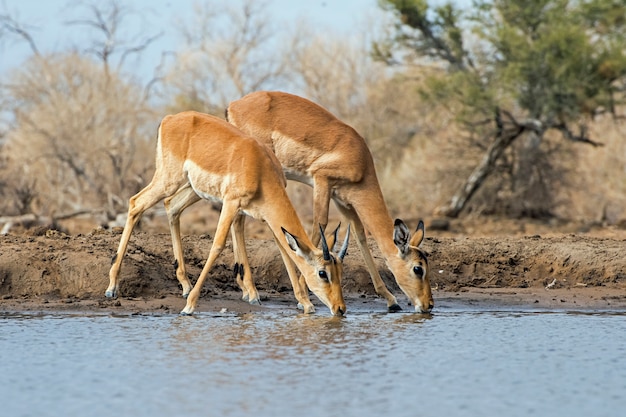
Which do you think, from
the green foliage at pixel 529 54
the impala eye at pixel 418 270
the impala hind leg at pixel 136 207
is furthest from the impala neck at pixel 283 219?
the green foliage at pixel 529 54

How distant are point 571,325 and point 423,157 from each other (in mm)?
18245

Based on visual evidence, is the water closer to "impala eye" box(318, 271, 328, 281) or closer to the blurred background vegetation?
"impala eye" box(318, 271, 328, 281)

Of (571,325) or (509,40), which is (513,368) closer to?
(571,325)

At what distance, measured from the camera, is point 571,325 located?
34.0 ft

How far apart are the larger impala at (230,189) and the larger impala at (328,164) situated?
87cm

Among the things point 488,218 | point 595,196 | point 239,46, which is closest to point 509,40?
point 488,218

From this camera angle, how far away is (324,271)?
1016 cm

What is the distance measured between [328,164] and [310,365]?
4.26m

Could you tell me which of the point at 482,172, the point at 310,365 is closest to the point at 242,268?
the point at 310,365

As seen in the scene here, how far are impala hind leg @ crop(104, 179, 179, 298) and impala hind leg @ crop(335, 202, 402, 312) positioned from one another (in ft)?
7.04

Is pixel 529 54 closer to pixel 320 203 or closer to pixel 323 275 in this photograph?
pixel 320 203

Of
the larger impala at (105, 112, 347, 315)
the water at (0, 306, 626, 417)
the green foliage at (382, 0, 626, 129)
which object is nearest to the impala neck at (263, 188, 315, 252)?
the larger impala at (105, 112, 347, 315)

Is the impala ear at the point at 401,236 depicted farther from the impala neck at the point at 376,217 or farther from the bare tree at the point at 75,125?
the bare tree at the point at 75,125

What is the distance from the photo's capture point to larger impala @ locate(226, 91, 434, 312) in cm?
1137
